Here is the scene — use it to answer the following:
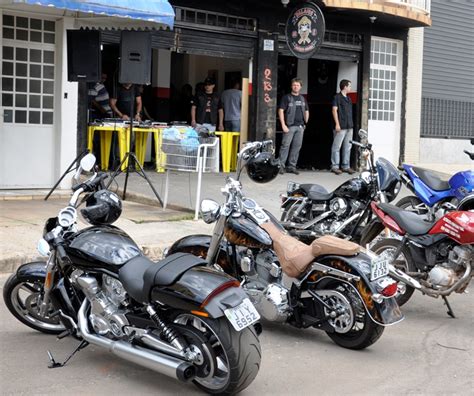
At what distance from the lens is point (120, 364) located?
5145mm

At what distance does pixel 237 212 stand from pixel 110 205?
1069 millimetres

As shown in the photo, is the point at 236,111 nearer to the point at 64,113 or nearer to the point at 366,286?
the point at 64,113

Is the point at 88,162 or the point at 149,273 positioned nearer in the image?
the point at 149,273

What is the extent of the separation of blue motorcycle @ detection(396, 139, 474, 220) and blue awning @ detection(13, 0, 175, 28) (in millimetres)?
4557

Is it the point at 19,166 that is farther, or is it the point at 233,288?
the point at 19,166

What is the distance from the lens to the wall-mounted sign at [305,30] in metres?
14.8

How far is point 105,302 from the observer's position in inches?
192

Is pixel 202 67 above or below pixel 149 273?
above

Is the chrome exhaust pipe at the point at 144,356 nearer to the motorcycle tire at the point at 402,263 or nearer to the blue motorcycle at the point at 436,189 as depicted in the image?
the motorcycle tire at the point at 402,263

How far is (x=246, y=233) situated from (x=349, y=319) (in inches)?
40.3

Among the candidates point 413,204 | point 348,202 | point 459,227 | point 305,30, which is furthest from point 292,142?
point 459,227

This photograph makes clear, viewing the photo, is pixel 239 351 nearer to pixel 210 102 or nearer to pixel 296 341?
pixel 296 341

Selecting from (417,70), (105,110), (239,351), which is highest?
(417,70)

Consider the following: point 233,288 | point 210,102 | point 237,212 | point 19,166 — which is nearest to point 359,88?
point 210,102
